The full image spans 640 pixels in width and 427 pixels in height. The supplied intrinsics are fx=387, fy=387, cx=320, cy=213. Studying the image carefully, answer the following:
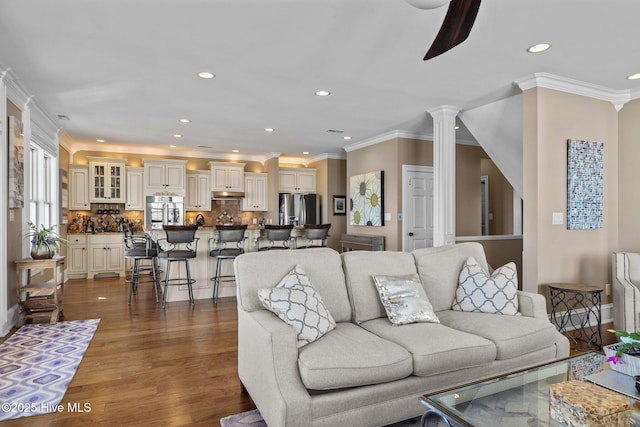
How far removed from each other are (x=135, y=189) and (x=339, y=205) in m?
4.43

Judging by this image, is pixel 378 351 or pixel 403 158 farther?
pixel 403 158

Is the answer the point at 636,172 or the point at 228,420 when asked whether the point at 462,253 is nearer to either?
the point at 228,420

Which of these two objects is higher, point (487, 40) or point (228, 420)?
point (487, 40)

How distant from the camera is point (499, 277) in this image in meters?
2.97

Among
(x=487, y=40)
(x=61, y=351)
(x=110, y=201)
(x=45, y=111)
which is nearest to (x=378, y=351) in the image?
(x=487, y=40)

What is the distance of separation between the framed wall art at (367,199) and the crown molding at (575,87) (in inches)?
121

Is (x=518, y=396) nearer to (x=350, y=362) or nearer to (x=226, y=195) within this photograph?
(x=350, y=362)

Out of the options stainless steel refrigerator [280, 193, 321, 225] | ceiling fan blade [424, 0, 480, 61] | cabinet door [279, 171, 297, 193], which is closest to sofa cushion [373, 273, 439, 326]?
ceiling fan blade [424, 0, 480, 61]

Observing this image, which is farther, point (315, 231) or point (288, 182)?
point (288, 182)

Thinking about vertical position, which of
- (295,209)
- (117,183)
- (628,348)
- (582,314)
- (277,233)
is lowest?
(582,314)

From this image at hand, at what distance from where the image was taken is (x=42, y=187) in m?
5.95

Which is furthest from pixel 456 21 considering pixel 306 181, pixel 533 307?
pixel 306 181

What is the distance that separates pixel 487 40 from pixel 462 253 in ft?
5.67

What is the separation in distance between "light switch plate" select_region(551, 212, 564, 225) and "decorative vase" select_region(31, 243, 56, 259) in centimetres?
555
